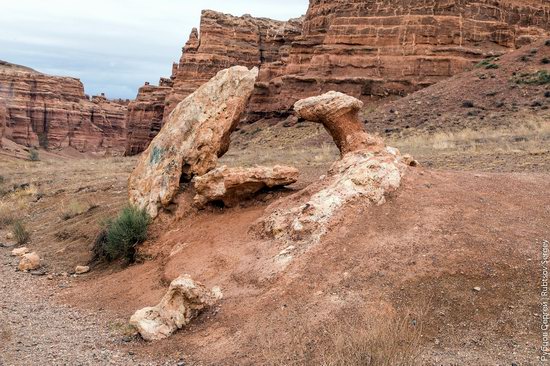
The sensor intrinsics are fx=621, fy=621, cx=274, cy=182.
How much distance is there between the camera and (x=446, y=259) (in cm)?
683

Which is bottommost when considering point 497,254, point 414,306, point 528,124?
point 414,306

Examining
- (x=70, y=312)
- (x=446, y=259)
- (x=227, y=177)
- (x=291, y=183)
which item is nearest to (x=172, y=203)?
(x=227, y=177)

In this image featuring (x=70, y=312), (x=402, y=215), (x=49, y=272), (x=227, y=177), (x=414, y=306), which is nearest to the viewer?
(x=414, y=306)

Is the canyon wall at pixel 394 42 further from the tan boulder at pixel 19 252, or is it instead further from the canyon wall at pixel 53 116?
the canyon wall at pixel 53 116

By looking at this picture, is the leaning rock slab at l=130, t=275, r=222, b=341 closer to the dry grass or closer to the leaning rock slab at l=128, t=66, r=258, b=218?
the dry grass

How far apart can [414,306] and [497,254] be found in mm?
1288

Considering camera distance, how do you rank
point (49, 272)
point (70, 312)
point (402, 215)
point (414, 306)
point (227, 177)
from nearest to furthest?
1. point (414, 306)
2. point (402, 215)
3. point (70, 312)
4. point (227, 177)
5. point (49, 272)

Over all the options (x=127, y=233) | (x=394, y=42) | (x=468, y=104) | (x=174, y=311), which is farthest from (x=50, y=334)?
(x=394, y=42)

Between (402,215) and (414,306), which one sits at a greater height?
(402,215)

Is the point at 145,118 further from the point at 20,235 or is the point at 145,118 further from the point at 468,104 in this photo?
the point at 20,235

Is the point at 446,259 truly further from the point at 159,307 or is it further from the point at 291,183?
the point at 291,183

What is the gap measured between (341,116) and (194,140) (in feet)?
8.94

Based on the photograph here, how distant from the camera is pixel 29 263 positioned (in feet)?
36.9

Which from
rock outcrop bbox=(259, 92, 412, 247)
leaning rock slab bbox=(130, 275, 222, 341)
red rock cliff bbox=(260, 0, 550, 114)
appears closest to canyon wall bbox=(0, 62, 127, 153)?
red rock cliff bbox=(260, 0, 550, 114)
